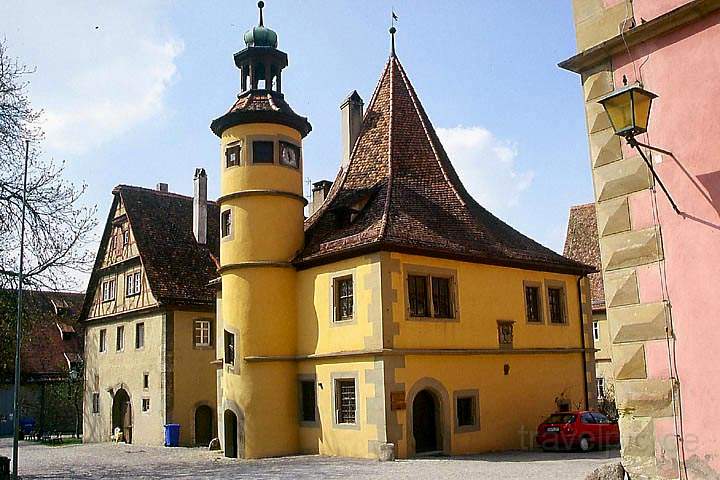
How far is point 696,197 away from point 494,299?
1594 centimetres

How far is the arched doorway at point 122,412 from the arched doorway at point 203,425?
12.9 ft

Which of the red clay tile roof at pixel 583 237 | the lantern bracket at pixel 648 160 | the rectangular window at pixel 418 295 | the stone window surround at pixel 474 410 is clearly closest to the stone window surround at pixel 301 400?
the rectangular window at pixel 418 295

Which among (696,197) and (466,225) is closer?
(696,197)

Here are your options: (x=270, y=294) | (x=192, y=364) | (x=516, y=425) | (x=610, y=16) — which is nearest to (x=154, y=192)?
(x=192, y=364)

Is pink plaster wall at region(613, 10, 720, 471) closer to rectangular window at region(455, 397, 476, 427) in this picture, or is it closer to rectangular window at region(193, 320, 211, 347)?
rectangular window at region(455, 397, 476, 427)

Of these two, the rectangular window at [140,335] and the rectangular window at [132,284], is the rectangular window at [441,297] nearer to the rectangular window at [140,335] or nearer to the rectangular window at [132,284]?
the rectangular window at [140,335]

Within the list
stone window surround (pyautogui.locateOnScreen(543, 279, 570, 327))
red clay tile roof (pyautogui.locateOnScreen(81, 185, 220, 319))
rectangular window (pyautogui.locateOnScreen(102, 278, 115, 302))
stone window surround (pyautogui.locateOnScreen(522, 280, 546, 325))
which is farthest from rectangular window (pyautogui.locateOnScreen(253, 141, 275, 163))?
rectangular window (pyautogui.locateOnScreen(102, 278, 115, 302))

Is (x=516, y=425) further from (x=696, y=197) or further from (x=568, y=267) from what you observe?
(x=696, y=197)

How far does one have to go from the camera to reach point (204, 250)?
119ft

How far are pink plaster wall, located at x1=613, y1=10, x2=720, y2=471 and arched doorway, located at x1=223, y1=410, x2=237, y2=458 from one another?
17.7 m

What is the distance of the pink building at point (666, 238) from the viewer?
7.61 metres

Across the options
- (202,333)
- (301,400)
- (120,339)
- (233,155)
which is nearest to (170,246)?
(202,333)

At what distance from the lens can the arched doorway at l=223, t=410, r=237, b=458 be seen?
23.7 m

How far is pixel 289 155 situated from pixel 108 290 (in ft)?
54.9
